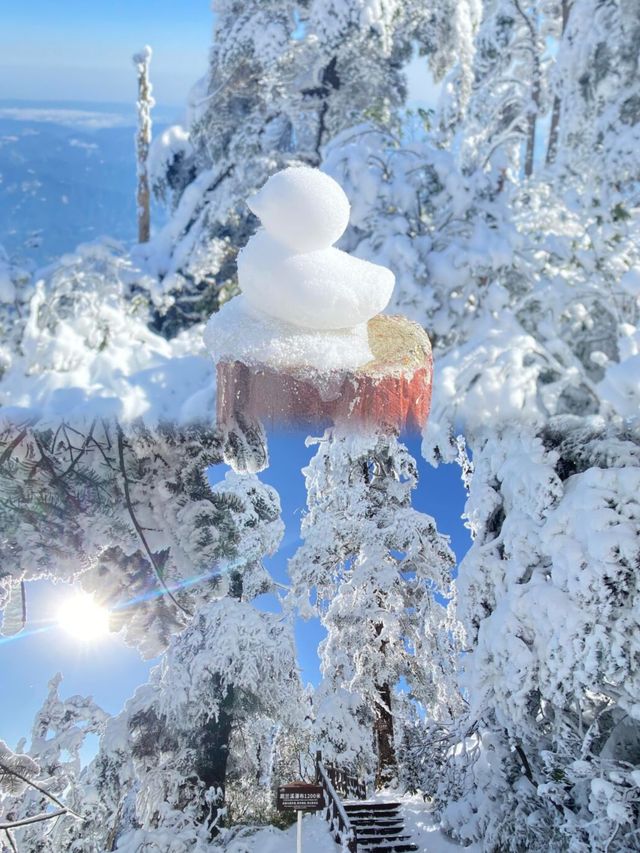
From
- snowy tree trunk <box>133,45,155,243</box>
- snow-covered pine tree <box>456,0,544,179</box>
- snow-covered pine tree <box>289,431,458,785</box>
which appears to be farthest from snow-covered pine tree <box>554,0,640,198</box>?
snowy tree trunk <box>133,45,155,243</box>

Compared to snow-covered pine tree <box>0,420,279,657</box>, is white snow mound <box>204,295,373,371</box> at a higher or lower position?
higher

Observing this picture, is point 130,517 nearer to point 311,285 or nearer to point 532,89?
point 311,285

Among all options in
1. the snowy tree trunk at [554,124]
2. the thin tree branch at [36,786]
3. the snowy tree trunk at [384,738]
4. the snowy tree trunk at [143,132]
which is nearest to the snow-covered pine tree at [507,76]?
the snowy tree trunk at [554,124]

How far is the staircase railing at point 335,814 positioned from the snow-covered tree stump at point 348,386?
123 centimetres

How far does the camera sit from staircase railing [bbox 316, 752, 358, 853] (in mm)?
1526

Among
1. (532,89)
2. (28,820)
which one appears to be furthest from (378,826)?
(532,89)

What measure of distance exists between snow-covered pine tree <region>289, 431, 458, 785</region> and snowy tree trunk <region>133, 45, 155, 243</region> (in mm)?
4610

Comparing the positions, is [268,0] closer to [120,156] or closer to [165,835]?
[120,156]

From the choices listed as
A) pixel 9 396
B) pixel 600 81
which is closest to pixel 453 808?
pixel 9 396

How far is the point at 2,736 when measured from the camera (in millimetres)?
1377

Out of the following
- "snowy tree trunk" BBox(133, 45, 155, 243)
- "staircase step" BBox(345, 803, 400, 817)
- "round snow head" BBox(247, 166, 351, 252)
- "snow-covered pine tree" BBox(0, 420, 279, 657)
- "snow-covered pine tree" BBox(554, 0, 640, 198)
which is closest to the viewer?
"round snow head" BBox(247, 166, 351, 252)

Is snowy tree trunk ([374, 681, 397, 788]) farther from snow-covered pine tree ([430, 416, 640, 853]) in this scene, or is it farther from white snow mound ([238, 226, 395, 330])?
white snow mound ([238, 226, 395, 330])

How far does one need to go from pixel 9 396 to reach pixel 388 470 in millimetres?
786

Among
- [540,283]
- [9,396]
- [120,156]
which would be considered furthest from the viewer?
[120,156]
